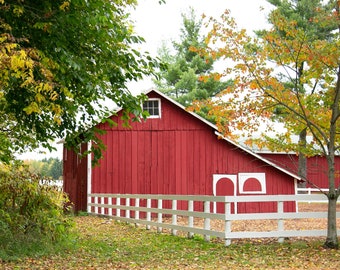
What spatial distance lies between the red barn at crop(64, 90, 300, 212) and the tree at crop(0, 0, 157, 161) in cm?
1008

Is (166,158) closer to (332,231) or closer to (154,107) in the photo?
(154,107)

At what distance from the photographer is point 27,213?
1155cm

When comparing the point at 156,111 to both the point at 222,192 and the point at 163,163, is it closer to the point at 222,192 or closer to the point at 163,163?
the point at 163,163

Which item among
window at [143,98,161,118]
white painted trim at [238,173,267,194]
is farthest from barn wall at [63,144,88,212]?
white painted trim at [238,173,267,194]

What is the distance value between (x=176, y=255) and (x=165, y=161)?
1299 centimetres

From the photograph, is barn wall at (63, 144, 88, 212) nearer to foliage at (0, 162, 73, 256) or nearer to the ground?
the ground

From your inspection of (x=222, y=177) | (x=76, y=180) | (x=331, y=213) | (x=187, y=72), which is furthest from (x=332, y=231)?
(x=187, y=72)

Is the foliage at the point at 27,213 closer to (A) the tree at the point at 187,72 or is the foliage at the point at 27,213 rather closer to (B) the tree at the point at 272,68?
(B) the tree at the point at 272,68

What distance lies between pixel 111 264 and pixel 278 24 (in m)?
6.84

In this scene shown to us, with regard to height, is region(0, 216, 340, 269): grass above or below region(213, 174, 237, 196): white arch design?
below

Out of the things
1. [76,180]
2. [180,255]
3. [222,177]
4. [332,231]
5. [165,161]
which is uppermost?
[165,161]

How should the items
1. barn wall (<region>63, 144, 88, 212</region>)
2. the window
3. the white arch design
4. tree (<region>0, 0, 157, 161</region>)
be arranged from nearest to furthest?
1. tree (<region>0, 0, 157, 161</region>)
2. barn wall (<region>63, 144, 88, 212</region>)
3. the window
4. the white arch design

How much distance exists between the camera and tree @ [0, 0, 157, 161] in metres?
9.68

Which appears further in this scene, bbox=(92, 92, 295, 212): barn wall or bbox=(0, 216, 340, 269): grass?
bbox=(92, 92, 295, 212): barn wall
